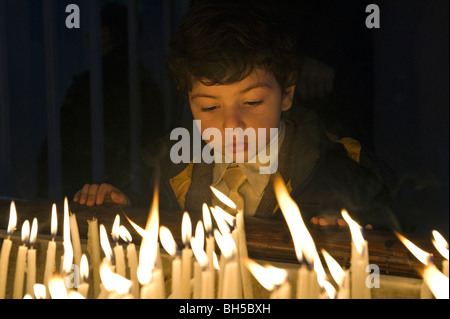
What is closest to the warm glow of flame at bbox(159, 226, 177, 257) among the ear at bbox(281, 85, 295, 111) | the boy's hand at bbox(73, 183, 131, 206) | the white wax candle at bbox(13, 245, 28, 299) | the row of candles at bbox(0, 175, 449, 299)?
the row of candles at bbox(0, 175, 449, 299)

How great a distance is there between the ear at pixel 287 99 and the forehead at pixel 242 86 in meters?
0.05

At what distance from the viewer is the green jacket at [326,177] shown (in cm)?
142

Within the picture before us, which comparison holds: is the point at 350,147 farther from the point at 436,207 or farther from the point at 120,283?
the point at 120,283

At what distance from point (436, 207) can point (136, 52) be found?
121cm

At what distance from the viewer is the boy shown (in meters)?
1.35

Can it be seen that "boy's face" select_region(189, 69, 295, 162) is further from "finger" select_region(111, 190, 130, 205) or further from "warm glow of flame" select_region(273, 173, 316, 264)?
"warm glow of flame" select_region(273, 173, 316, 264)

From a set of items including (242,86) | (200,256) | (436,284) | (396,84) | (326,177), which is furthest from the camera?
(396,84)

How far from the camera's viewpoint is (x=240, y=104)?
1354 mm

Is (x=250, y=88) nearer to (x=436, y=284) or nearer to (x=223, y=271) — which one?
(x=223, y=271)

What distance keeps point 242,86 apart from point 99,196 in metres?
0.48

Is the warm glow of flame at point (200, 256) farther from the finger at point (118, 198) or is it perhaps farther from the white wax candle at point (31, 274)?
the finger at point (118, 198)

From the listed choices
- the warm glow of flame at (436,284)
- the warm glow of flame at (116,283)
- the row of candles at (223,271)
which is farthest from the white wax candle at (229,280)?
the warm glow of flame at (436,284)

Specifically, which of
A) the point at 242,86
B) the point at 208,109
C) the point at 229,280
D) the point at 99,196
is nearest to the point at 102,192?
the point at 99,196
